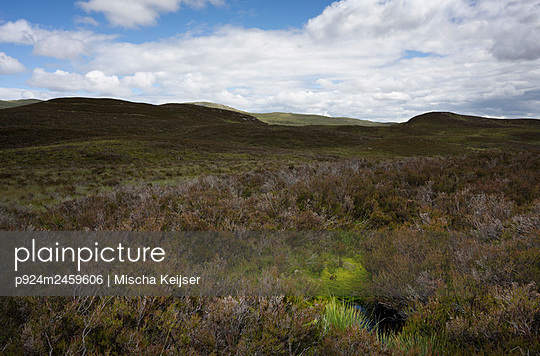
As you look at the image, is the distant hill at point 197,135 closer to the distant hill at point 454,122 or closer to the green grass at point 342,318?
the distant hill at point 454,122

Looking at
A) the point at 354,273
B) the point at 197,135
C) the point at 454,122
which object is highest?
the point at 454,122

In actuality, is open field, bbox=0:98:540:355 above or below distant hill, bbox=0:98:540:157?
below

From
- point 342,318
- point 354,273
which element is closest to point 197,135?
point 354,273

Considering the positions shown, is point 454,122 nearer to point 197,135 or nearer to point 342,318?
point 197,135

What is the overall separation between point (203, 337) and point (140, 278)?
4.30ft

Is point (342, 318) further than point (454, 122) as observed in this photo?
No

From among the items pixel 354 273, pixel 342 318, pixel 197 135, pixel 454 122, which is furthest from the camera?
pixel 454 122

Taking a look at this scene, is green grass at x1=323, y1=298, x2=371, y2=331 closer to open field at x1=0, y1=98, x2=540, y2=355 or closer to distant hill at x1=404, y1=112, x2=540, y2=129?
open field at x1=0, y1=98, x2=540, y2=355

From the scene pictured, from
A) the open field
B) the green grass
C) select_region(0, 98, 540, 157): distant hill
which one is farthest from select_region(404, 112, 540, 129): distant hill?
the green grass

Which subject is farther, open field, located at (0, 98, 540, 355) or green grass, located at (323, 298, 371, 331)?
green grass, located at (323, 298, 371, 331)

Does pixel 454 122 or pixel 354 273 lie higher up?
pixel 454 122

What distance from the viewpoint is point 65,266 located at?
3.51 m

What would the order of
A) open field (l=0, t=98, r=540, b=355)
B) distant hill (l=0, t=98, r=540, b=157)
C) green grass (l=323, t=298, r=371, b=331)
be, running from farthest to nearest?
distant hill (l=0, t=98, r=540, b=157)
green grass (l=323, t=298, r=371, b=331)
open field (l=0, t=98, r=540, b=355)

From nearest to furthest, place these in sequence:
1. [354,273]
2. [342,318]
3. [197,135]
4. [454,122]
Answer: [342,318]
[354,273]
[197,135]
[454,122]
